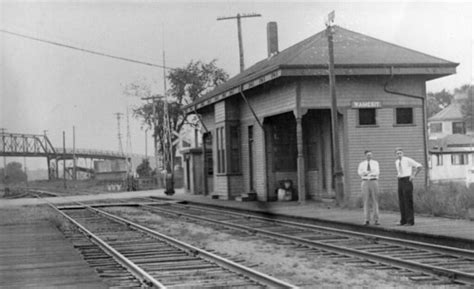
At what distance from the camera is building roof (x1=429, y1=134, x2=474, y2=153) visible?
49378 millimetres

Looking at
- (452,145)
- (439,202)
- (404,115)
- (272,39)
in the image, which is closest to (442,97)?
(452,145)

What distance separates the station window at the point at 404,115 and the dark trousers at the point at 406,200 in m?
8.12

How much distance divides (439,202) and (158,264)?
27.7 feet

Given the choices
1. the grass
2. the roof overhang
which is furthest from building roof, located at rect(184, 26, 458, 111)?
the grass

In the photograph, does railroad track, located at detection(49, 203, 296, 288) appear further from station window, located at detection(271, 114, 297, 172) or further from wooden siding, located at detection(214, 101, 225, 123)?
wooden siding, located at detection(214, 101, 225, 123)

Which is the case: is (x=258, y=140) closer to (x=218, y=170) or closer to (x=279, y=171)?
(x=279, y=171)

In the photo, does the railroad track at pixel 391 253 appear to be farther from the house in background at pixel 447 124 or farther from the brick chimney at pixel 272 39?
the house in background at pixel 447 124

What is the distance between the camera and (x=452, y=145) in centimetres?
5156

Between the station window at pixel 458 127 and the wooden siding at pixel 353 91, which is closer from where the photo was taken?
the wooden siding at pixel 353 91

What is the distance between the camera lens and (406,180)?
43.8 ft

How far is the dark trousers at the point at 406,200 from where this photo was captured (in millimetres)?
13258

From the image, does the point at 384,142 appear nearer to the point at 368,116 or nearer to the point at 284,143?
the point at 368,116

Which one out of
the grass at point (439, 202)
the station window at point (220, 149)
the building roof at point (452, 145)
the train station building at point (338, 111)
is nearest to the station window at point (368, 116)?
the train station building at point (338, 111)

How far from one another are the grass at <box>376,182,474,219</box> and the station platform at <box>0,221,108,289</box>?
26.6ft
